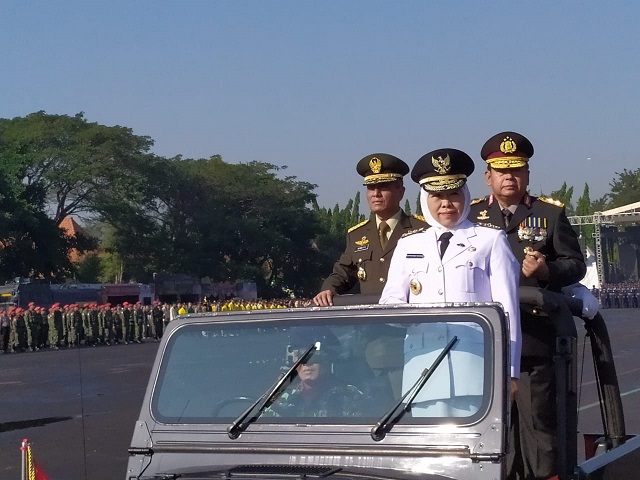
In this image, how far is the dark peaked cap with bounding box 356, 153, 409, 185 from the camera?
5156 millimetres

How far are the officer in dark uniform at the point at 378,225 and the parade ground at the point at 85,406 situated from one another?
3.29 feet

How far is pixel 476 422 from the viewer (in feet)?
10.4

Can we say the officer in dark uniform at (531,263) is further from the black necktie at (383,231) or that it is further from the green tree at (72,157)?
the green tree at (72,157)

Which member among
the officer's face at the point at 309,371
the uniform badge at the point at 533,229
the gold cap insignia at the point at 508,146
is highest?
the gold cap insignia at the point at 508,146

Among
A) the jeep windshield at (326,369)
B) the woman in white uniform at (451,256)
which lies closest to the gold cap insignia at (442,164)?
the woman in white uniform at (451,256)

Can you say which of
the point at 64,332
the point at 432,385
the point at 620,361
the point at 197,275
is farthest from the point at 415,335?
the point at 197,275

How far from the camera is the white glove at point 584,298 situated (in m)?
4.24

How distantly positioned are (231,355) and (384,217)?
176 cm

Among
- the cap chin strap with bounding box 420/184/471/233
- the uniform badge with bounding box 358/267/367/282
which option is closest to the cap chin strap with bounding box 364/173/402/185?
the uniform badge with bounding box 358/267/367/282

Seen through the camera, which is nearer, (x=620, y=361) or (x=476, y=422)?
(x=476, y=422)

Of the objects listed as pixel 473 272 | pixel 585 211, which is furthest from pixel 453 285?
pixel 585 211

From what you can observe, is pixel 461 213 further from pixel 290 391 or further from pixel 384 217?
pixel 384 217

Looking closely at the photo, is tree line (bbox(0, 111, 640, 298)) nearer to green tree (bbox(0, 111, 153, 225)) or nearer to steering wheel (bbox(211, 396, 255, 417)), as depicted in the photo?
green tree (bbox(0, 111, 153, 225))

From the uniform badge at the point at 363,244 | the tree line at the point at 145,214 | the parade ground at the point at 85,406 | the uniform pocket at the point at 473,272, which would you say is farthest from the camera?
the tree line at the point at 145,214
